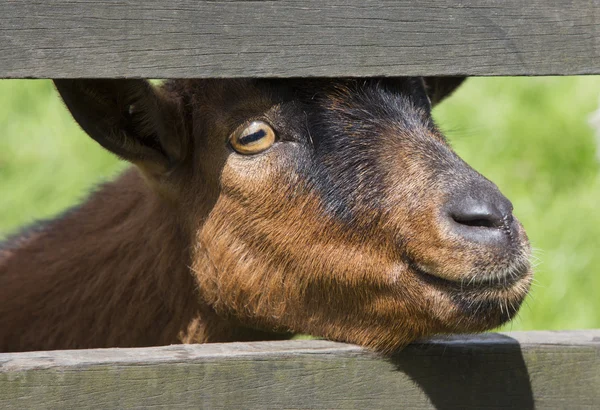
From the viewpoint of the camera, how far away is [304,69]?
296cm

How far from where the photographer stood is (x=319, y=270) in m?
3.40

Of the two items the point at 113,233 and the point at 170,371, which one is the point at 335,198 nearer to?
the point at 170,371

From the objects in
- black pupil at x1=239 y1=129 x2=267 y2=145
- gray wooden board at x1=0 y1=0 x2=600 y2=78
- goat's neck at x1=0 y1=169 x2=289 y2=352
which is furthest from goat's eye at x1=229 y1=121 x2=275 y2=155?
gray wooden board at x1=0 y1=0 x2=600 y2=78

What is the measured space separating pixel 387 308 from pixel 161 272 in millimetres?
1028

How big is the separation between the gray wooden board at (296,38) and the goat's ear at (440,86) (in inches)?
54.0

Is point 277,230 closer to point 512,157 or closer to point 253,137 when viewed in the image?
point 253,137

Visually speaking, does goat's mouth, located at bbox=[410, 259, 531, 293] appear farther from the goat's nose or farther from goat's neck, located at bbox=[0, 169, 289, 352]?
goat's neck, located at bbox=[0, 169, 289, 352]

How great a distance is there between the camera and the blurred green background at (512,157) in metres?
7.06

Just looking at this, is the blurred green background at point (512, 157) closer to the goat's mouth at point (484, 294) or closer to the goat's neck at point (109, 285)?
the goat's neck at point (109, 285)

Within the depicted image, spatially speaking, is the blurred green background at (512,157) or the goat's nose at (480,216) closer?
the goat's nose at (480,216)

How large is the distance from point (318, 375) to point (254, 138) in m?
0.92

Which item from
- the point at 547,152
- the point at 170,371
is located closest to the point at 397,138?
the point at 170,371

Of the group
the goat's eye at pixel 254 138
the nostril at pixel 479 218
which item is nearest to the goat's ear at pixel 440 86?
the goat's eye at pixel 254 138

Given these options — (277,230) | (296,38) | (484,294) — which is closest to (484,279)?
(484,294)
